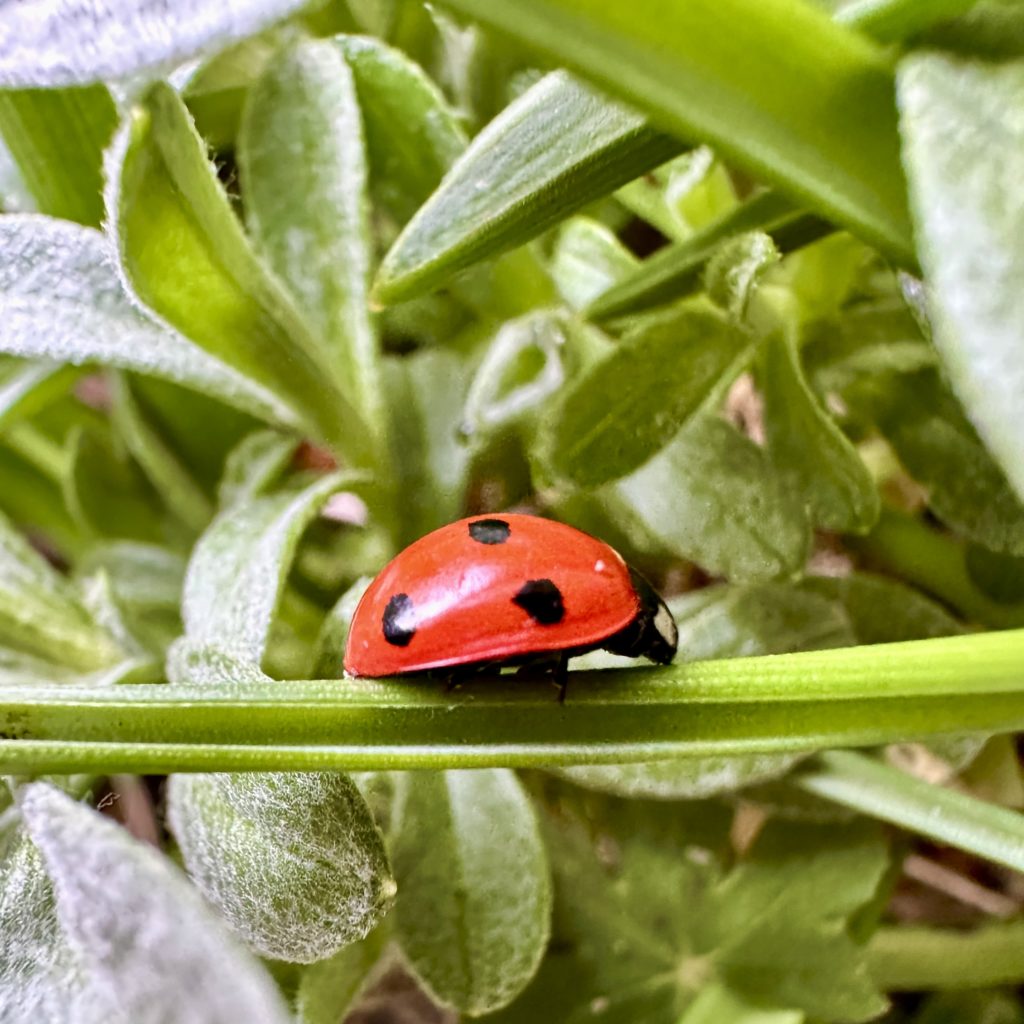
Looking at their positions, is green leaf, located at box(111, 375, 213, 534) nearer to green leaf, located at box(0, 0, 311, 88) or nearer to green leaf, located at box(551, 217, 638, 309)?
green leaf, located at box(551, 217, 638, 309)

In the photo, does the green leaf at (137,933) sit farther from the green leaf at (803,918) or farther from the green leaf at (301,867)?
the green leaf at (803,918)

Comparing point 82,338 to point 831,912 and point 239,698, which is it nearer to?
point 239,698

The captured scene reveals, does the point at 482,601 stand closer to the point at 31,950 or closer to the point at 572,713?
the point at 572,713

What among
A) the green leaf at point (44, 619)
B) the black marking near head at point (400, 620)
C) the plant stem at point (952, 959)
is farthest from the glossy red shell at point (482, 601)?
the plant stem at point (952, 959)

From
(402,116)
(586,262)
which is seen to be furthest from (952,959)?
(402,116)

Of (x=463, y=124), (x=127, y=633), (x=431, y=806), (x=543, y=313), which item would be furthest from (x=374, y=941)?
(x=463, y=124)

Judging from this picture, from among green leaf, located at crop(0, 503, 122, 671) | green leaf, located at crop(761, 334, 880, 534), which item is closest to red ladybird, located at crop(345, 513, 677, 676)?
green leaf, located at crop(761, 334, 880, 534)
